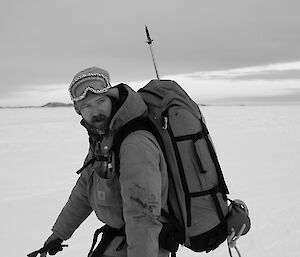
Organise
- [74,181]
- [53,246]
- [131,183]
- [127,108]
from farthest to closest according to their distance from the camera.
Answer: [74,181]
[53,246]
[127,108]
[131,183]

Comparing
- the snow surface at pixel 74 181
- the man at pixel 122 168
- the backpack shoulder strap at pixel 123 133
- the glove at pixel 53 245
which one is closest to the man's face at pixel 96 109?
the man at pixel 122 168

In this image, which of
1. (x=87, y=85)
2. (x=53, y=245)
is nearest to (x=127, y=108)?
(x=87, y=85)

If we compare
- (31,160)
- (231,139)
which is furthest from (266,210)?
(231,139)

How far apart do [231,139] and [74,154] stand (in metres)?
5.97

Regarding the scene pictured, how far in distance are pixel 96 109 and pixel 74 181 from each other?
6.82 metres

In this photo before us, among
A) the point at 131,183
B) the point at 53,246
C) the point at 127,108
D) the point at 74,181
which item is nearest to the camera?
the point at 131,183

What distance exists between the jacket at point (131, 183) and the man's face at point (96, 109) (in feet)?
0.16

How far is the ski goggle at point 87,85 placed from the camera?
2260 millimetres

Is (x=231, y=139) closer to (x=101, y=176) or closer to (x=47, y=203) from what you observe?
(x=47, y=203)

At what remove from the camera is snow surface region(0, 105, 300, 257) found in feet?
17.9

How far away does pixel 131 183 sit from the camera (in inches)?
83.2

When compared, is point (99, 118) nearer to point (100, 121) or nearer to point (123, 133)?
point (100, 121)

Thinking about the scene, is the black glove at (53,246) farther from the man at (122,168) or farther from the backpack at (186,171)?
the backpack at (186,171)

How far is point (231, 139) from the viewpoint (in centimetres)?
1552
